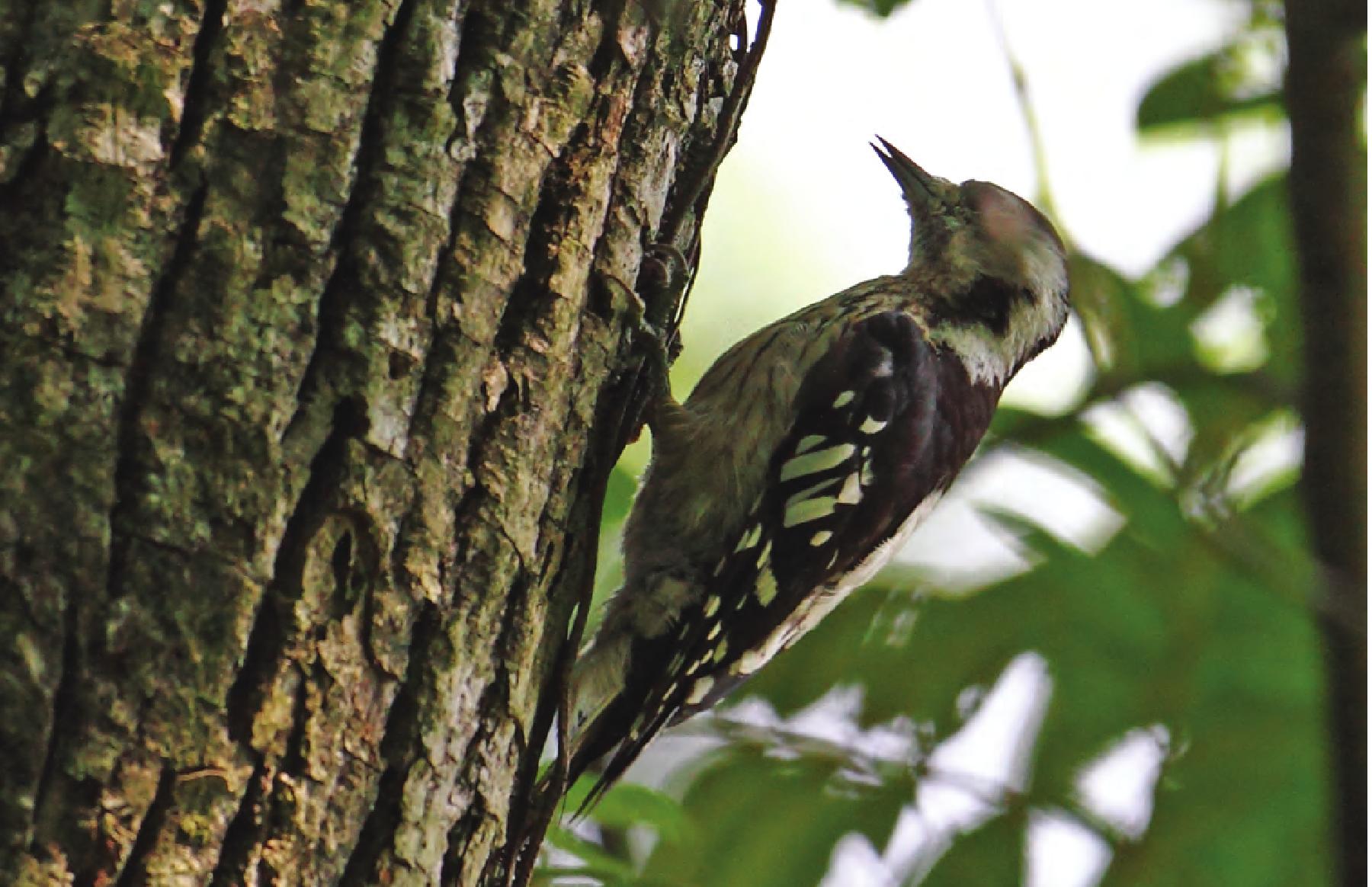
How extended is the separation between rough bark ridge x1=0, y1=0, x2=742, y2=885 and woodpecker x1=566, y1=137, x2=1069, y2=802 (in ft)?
3.46

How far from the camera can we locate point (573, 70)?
2.15 m

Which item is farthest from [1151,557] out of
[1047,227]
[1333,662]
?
[1047,227]

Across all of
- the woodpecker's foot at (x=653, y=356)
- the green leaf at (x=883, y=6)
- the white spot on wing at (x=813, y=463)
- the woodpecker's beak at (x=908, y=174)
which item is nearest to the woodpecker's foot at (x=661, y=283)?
the woodpecker's foot at (x=653, y=356)

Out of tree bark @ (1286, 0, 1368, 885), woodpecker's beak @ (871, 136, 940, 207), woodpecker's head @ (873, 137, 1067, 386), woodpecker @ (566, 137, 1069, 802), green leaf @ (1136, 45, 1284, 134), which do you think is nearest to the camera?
tree bark @ (1286, 0, 1368, 885)

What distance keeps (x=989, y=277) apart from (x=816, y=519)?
1022 mm

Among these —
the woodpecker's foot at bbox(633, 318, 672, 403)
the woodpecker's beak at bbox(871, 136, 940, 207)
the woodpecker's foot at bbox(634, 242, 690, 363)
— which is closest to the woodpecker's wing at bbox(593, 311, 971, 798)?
the woodpecker's foot at bbox(633, 318, 672, 403)

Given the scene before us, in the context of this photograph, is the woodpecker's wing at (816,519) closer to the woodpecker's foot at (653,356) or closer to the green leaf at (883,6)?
the woodpecker's foot at (653,356)

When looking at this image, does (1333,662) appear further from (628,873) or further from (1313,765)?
(628,873)

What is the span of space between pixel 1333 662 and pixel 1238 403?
1.06 metres

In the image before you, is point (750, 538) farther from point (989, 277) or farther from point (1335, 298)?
point (1335, 298)

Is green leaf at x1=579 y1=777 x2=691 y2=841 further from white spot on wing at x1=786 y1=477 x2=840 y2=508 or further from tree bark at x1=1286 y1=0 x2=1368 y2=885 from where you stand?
tree bark at x1=1286 y1=0 x2=1368 y2=885

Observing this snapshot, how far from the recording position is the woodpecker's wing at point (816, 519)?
3227mm

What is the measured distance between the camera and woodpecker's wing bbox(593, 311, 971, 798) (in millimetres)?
3227

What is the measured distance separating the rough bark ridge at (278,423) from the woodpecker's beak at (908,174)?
7.55ft
